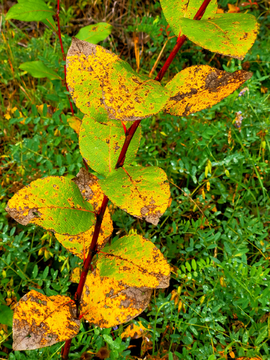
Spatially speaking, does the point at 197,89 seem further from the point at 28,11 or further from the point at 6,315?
the point at 6,315

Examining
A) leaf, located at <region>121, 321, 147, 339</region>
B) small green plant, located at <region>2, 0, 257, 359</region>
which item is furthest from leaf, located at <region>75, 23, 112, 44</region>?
leaf, located at <region>121, 321, 147, 339</region>

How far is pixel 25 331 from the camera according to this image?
0.92m

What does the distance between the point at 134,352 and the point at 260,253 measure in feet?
2.46

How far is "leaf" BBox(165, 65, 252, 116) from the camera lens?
698 mm

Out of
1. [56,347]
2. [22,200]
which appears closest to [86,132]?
[22,200]

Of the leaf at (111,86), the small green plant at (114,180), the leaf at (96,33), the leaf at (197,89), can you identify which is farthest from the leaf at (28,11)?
the leaf at (197,89)

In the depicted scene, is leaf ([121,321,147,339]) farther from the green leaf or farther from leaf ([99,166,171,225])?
leaf ([99,166,171,225])

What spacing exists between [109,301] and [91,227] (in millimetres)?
247

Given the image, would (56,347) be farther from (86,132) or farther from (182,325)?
(86,132)

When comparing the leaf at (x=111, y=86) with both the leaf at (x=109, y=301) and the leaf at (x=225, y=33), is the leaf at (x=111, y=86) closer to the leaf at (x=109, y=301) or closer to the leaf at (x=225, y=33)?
the leaf at (x=225, y=33)

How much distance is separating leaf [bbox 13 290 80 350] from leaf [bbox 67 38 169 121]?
595mm

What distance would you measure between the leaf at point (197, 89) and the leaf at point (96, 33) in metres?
1.03

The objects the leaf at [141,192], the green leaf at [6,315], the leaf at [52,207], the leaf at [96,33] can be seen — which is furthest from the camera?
the leaf at [96,33]

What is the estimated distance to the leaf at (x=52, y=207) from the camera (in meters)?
0.84
